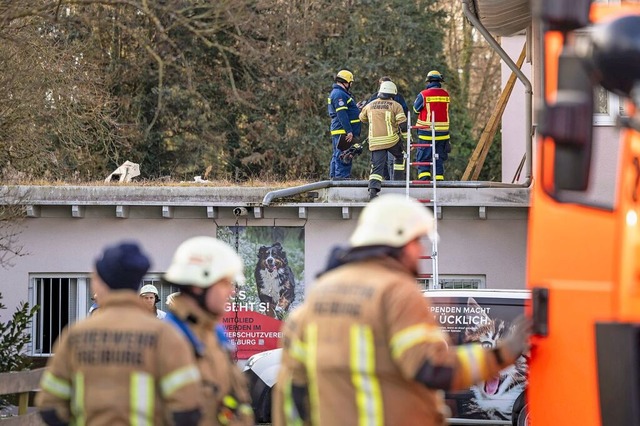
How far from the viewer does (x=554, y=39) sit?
5824 mm

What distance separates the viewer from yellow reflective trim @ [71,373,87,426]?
5.39m

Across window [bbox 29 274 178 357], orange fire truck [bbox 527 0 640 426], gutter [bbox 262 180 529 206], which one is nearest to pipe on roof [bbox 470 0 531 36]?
gutter [bbox 262 180 529 206]

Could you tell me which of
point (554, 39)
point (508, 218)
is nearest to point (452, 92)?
point (508, 218)

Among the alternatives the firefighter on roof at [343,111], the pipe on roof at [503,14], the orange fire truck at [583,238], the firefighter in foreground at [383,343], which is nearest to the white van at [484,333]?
the orange fire truck at [583,238]

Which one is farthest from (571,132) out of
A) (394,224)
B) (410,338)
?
(410,338)

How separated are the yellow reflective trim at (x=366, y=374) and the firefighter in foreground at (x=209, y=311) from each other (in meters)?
0.77

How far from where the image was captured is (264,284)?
22.1 meters

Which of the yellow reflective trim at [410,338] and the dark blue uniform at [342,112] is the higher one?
the dark blue uniform at [342,112]

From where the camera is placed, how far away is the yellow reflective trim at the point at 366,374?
515 cm

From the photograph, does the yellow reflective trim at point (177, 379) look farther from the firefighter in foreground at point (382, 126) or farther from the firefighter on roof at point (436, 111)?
the firefighter on roof at point (436, 111)

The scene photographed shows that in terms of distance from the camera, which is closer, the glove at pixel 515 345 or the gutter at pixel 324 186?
the glove at pixel 515 345

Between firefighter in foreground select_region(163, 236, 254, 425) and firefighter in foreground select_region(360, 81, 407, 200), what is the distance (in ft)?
47.6

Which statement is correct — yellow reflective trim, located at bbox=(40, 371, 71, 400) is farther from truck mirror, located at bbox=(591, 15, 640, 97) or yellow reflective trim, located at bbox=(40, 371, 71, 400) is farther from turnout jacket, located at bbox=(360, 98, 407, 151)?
turnout jacket, located at bbox=(360, 98, 407, 151)

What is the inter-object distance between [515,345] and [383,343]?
0.60 m
